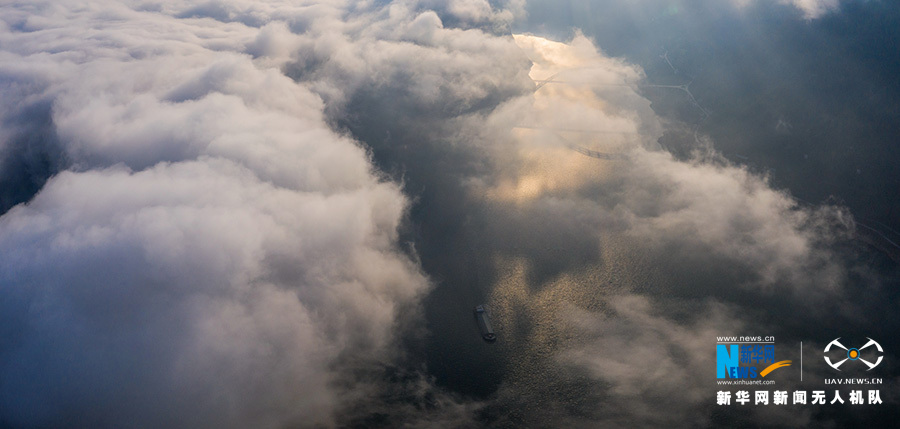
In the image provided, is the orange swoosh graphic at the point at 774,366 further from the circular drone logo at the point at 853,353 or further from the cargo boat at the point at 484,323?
the cargo boat at the point at 484,323

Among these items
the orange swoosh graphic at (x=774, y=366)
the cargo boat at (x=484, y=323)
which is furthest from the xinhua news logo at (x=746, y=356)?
the cargo boat at (x=484, y=323)

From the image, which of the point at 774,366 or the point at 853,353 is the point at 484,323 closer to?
the point at 774,366

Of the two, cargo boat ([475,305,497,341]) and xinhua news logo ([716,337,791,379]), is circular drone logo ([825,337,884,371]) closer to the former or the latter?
xinhua news logo ([716,337,791,379])

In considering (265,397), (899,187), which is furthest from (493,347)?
(899,187)

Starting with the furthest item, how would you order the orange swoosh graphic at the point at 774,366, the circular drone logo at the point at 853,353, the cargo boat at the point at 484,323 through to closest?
the cargo boat at the point at 484,323, the circular drone logo at the point at 853,353, the orange swoosh graphic at the point at 774,366

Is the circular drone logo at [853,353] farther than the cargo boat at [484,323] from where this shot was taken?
No

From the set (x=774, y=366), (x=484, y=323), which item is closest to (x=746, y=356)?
(x=774, y=366)
